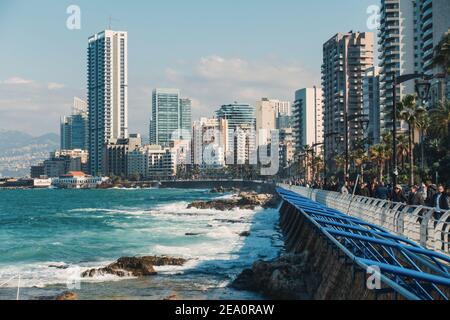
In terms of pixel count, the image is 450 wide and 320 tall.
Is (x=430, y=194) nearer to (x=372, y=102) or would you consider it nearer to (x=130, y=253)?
(x=130, y=253)

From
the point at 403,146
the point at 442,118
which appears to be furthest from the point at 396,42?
the point at 442,118

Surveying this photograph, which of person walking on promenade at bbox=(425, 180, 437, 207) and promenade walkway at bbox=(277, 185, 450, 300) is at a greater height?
person walking on promenade at bbox=(425, 180, 437, 207)

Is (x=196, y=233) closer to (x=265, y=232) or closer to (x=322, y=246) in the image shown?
(x=265, y=232)

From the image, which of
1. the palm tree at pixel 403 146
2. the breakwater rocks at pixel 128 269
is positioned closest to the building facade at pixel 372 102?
the palm tree at pixel 403 146

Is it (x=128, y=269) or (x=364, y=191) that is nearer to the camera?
(x=128, y=269)

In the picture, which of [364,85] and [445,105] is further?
[364,85]

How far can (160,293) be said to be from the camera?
21.7 meters

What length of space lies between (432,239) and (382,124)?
14331cm

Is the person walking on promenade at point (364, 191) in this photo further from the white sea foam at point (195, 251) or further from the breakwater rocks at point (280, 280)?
the breakwater rocks at point (280, 280)

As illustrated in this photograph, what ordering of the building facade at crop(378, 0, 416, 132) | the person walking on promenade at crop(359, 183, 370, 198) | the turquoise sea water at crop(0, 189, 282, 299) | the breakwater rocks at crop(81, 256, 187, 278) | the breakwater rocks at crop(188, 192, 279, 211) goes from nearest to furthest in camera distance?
the turquoise sea water at crop(0, 189, 282, 299) → the breakwater rocks at crop(81, 256, 187, 278) → the person walking on promenade at crop(359, 183, 370, 198) → the breakwater rocks at crop(188, 192, 279, 211) → the building facade at crop(378, 0, 416, 132)

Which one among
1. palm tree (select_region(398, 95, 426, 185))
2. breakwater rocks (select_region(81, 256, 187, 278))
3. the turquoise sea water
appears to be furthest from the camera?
palm tree (select_region(398, 95, 426, 185))

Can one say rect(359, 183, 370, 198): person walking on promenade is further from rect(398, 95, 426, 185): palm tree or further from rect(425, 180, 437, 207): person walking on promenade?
rect(398, 95, 426, 185): palm tree

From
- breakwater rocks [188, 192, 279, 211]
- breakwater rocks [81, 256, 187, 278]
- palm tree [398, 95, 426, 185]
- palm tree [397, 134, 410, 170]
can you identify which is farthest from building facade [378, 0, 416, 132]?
breakwater rocks [81, 256, 187, 278]
